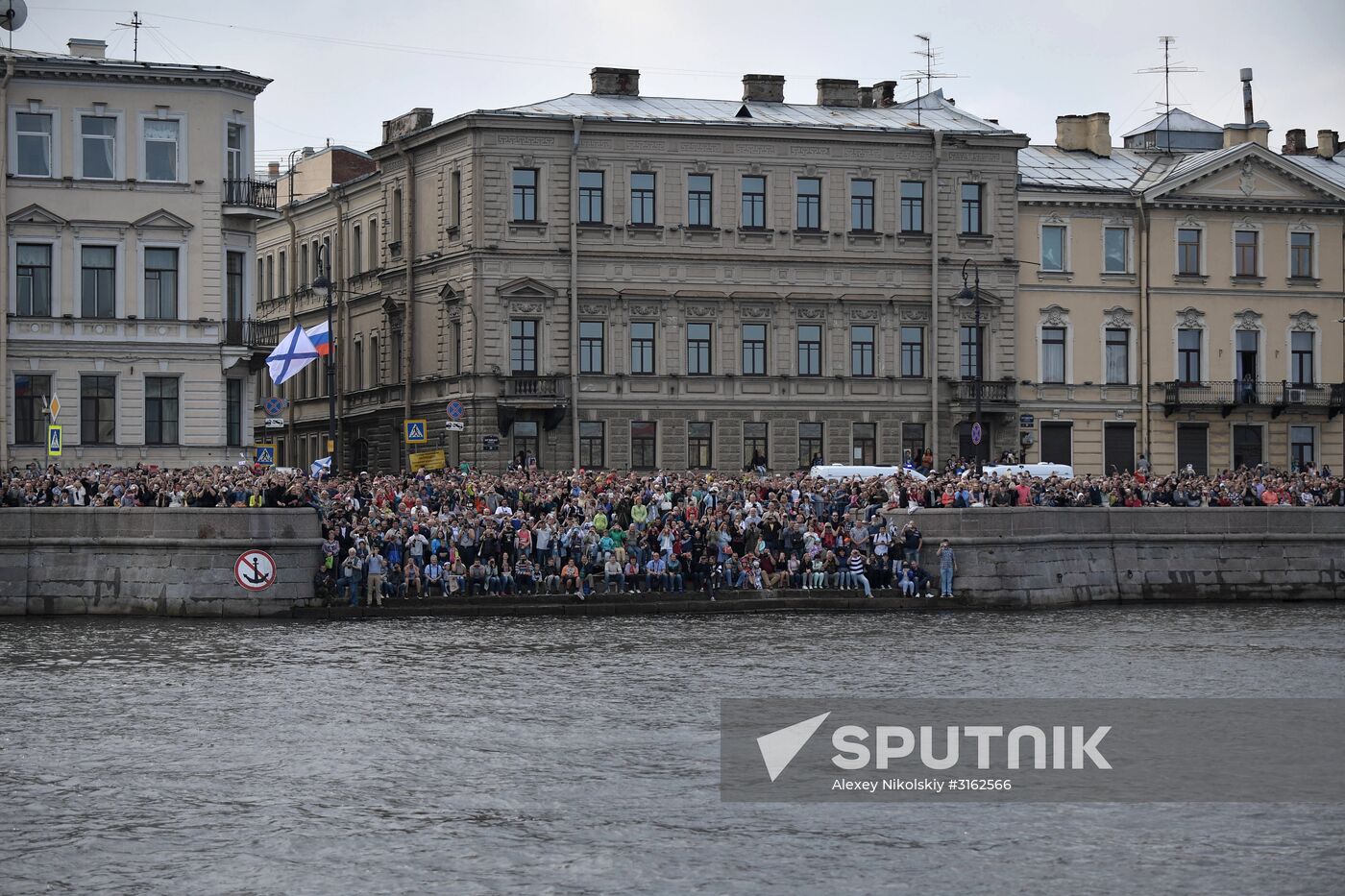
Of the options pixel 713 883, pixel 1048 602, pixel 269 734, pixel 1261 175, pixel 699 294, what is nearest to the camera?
pixel 713 883

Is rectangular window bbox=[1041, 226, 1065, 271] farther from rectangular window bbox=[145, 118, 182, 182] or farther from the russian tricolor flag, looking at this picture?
rectangular window bbox=[145, 118, 182, 182]

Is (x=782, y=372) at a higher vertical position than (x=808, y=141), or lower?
lower

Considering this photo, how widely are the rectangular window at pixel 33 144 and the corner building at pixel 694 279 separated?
12.8m

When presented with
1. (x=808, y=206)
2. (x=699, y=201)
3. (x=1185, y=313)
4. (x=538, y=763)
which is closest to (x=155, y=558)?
(x=538, y=763)

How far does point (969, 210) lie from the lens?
6312 cm

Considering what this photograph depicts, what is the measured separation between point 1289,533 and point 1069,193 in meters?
19.8

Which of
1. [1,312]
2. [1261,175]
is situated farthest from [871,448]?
[1,312]

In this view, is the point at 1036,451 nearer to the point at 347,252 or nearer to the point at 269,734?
the point at 347,252

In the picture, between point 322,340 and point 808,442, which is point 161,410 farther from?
point 808,442

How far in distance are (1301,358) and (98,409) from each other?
36240mm

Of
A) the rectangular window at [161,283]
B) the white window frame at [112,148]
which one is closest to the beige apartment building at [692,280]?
the rectangular window at [161,283]

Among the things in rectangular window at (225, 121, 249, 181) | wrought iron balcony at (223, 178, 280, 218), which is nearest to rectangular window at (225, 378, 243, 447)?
wrought iron balcony at (223, 178, 280, 218)

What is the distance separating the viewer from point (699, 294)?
60.5 meters

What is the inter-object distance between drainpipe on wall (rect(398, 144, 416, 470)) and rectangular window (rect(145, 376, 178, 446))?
1203 cm
